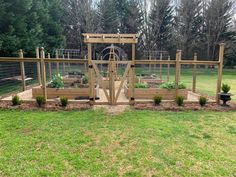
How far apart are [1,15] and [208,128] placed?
32.8 feet

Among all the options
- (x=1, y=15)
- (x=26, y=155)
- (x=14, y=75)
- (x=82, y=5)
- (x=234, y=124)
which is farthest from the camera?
(x=82, y=5)

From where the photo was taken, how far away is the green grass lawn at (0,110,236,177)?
3.08m

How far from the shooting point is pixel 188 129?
4.78 meters

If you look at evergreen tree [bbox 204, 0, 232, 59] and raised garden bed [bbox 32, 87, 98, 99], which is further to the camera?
evergreen tree [bbox 204, 0, 232, 59]

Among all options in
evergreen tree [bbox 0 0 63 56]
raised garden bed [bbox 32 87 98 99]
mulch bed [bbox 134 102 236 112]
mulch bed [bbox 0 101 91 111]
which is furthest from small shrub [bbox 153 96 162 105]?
evergreen tree [bbox 0 0 63 56]

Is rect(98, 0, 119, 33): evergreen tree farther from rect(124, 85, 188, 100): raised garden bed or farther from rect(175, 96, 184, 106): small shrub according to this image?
rect(175, 96, 184, 106): small shrub

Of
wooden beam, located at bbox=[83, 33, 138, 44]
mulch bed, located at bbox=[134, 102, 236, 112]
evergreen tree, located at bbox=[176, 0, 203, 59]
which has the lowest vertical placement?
mulch bed, located at bbox=[134, 102, 236, 112]

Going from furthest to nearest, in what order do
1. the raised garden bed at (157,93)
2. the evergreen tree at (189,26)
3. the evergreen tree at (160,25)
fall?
1. the evergreen tree at (160,25)
2. the evergreen tree at (189,26)
3. the raised garden bed at (157,93)

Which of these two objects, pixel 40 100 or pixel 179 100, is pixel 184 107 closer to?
pixel 179 100

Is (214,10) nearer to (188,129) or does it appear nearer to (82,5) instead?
(82,5)

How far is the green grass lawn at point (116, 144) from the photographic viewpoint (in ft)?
10.1

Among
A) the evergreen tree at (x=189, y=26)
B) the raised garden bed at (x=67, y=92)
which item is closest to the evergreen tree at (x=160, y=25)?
the evergreen tree at (x=189, y=26)

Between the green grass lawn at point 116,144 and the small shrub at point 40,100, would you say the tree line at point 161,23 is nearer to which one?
the small shrub at point 40,100

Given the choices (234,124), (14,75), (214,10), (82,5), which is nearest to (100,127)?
(234,124)
